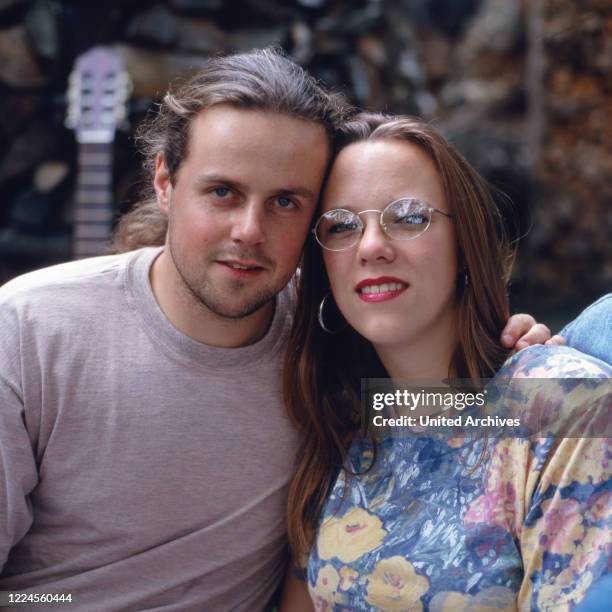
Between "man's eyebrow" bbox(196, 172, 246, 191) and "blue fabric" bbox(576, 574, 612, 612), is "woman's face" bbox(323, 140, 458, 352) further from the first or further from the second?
"blue fabric" bbox(576, 574, 612, 612)

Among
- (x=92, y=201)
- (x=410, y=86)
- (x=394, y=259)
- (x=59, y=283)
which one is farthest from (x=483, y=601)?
(x=410, y=86)

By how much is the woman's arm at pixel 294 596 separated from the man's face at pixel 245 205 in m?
0.61

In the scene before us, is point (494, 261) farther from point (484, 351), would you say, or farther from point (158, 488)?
point (158, 488)

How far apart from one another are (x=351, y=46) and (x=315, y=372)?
4206mm

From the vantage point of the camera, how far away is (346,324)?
82.7 inches

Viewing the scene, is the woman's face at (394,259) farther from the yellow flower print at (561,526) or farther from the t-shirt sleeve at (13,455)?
the t-shirt sleeve at (13,455)

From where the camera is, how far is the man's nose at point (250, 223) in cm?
189

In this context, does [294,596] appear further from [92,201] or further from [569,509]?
[92,201]

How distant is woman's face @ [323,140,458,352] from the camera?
71.7 inches

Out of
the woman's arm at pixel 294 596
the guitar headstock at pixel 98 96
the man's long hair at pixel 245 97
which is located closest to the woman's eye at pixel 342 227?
the man's long hair at pixel 245 97

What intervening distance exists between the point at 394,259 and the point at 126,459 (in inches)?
26.9

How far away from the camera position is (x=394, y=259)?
182cm

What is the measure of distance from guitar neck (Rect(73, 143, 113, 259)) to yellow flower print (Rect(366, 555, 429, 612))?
9.44ft

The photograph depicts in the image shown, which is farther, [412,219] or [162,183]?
[162,183]
